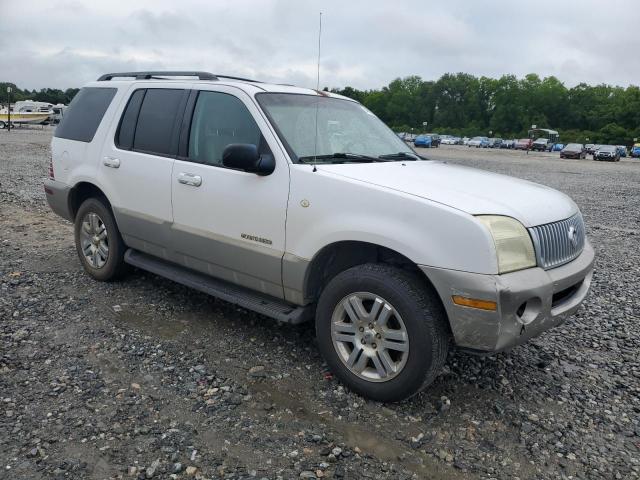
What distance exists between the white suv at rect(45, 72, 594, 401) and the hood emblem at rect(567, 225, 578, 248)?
2cm

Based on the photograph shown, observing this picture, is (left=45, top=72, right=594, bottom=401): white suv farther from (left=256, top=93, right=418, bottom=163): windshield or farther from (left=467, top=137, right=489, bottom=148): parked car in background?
(left=467, top=137, right=489, bottom=148): parked car in background

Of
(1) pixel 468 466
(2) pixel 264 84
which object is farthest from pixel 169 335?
(1) pixel 468 466

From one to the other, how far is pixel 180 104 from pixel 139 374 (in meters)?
2.22

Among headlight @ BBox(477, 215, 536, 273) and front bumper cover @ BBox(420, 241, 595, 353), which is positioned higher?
headlight @ BBox(477, 215, 536, 273)

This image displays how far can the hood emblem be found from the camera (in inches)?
140

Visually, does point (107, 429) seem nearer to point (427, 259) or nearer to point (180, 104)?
point (427, 259)

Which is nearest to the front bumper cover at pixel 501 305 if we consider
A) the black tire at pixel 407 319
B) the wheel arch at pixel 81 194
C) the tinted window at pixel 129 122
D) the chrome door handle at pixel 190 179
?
the black tire at pixel 407 319

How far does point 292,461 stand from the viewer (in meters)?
2.88

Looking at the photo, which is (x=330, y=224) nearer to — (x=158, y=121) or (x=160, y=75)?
(x=158, y=121)

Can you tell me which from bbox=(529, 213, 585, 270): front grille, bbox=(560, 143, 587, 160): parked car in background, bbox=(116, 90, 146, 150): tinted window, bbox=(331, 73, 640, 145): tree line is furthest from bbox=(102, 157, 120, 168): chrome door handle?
bbox=(331, 73, 640, 145): tree line

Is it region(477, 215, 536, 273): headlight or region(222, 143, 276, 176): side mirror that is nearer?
region(477, 215, 536, 273): headlight

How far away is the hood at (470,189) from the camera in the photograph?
321 centimetres

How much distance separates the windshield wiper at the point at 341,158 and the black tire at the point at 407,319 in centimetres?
88

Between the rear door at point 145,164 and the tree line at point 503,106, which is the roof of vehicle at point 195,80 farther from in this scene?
the tree line at point 503,106
